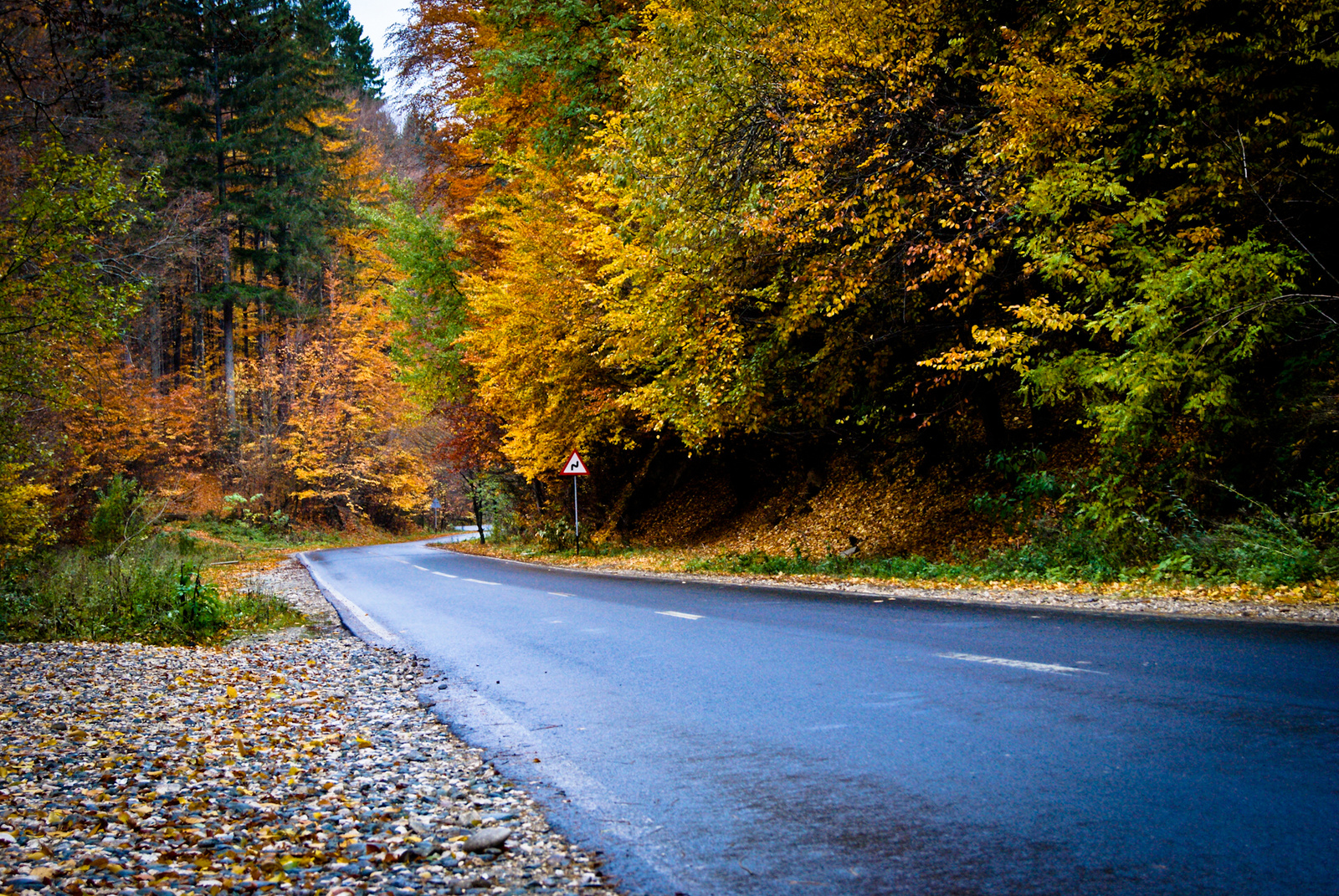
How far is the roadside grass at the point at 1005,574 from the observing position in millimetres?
9477

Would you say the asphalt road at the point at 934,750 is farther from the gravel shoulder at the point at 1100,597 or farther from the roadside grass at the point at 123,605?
the roadside grass at the point at 123,605

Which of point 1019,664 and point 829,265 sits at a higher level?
point 829,265

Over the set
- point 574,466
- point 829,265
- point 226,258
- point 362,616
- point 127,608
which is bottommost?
point 362,616

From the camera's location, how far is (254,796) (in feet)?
14.0

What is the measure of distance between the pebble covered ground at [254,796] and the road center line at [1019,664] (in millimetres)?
3766

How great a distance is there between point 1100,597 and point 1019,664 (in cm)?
455

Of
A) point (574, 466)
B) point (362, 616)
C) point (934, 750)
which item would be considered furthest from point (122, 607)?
point (574, 466)

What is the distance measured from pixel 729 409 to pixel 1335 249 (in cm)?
928

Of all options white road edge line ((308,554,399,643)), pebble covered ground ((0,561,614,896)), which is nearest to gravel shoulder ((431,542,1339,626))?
white road edge line ((308,554,399,643))

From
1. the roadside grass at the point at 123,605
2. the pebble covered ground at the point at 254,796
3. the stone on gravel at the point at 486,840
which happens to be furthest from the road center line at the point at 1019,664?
the roadside grass at the point at 123,605

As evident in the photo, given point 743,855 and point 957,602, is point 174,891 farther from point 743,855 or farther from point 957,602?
point 957,602

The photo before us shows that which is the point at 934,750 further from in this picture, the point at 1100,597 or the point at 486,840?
the point at 1100,597

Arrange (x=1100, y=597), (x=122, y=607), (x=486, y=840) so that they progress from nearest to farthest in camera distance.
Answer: (x=486, y=840)
(x=1100, y=597)
(x=122, y=607)

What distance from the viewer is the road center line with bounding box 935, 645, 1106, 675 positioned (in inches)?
237
